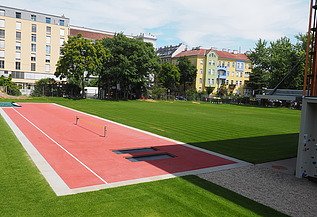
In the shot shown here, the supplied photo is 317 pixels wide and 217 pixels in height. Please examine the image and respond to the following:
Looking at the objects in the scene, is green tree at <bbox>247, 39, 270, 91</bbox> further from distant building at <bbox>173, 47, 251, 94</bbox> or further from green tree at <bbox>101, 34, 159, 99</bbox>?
green tree at <bbox>101, 34, 159, 99</bbox>

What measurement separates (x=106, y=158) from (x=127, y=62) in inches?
1782

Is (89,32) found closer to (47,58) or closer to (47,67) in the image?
(47,58)

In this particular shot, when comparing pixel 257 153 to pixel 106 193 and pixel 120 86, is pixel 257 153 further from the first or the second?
pixel 120 86

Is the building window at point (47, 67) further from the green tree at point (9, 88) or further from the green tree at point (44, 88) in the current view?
the green tree at point (44, 88)

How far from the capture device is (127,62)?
5644 centimetres

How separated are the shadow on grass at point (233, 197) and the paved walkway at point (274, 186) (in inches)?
10.4

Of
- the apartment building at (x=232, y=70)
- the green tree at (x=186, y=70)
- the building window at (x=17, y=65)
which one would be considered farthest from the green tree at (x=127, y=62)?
the apartment building at (x=232, y=70)

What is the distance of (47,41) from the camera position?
7850 centimetres

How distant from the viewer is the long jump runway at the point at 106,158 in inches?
385

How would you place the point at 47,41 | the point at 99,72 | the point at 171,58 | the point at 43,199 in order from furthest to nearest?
the point at 171,58 < the point at 47,41 < the point at 99,72 < the point at 43,199

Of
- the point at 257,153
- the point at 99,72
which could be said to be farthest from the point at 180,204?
the point at 99,72

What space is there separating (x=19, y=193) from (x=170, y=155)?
697 centimetres

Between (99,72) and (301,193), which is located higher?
(99,72)

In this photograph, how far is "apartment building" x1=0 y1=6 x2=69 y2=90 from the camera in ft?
240
